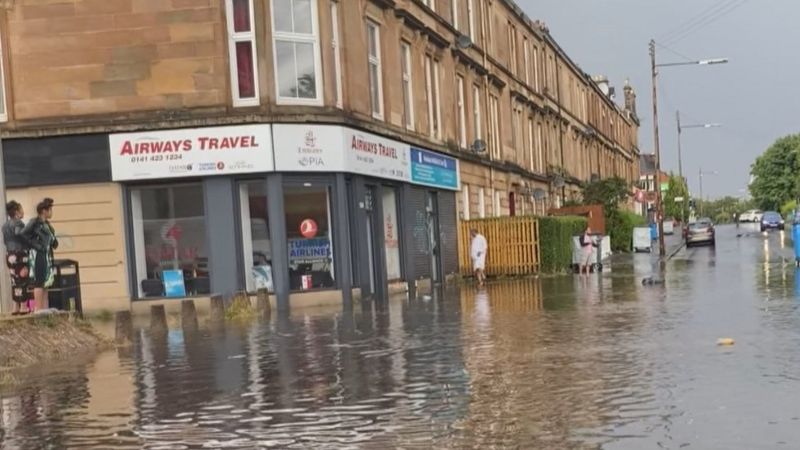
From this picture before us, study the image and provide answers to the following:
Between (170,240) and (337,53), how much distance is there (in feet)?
19.7

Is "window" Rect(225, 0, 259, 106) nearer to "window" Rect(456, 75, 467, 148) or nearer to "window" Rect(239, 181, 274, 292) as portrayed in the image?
Answer: "window" Rect(239, 181, 274, 292)

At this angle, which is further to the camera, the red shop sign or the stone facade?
the red shop sign

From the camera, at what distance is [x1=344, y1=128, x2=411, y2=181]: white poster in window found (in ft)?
72.7

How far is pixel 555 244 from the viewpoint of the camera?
3131 cm

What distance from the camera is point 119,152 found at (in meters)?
20.8

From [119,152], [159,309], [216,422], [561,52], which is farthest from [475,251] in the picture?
[561,52]

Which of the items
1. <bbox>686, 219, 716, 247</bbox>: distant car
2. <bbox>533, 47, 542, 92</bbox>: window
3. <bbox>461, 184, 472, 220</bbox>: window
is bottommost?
<bbox>686, 219, 716, 247</bbox>: distant car

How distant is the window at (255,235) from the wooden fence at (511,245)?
11.9 m

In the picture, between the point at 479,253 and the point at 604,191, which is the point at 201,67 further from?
the point at 604,191

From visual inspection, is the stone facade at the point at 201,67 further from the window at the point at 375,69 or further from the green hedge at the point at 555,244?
the green hedge at the point at 555,244

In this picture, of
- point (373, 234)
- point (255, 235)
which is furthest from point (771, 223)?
point (255, 235)

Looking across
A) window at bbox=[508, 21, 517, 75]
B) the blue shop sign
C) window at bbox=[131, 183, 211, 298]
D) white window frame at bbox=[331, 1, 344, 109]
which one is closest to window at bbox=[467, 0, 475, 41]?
the blue shop sign

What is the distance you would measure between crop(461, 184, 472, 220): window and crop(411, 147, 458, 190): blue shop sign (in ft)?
5.11

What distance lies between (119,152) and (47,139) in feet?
5.84
